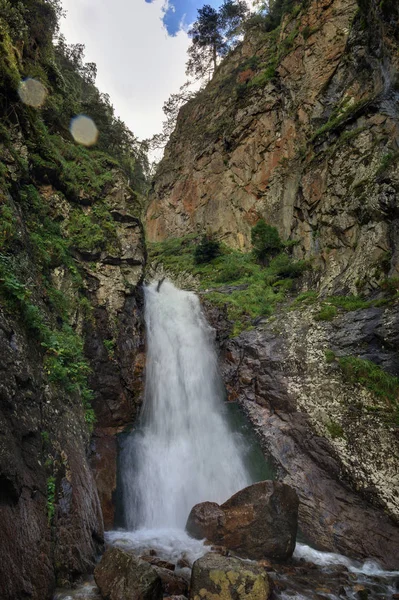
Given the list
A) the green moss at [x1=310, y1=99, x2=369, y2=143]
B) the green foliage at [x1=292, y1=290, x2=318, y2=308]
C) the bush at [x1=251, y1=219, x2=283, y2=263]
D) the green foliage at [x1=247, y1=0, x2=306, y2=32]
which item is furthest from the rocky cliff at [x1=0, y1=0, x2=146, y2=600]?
the green foliage at [x1=247, y1=0, x2=306, y2=32]

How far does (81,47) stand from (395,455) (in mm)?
32053

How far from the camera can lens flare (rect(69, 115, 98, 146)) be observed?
15906 mm

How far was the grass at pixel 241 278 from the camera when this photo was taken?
15150mm

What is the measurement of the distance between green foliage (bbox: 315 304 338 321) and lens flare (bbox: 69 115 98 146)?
1345 cm

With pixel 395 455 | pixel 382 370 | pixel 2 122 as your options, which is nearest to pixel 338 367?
pixel 382 370

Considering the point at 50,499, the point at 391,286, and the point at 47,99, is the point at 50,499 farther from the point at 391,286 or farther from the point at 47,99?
the point at 47,99

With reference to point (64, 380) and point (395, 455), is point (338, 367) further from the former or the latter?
point (64, 380)

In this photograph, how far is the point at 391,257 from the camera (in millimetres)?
10906

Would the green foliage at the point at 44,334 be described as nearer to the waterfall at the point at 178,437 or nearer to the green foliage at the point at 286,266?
the waterfall at the point at 178,437

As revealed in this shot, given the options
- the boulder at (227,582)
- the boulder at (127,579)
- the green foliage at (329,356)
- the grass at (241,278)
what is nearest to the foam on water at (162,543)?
the boulder at (227,582)

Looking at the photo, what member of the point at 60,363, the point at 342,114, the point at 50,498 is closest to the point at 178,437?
the point at 60,363

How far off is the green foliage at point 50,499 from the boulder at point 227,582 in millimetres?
2342

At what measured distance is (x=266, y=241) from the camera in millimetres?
19828

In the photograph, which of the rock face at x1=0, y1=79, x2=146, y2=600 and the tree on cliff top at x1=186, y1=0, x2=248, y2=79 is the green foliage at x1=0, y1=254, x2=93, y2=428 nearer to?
the rock face at x1=0, y1=79, x2=146, y2=600
